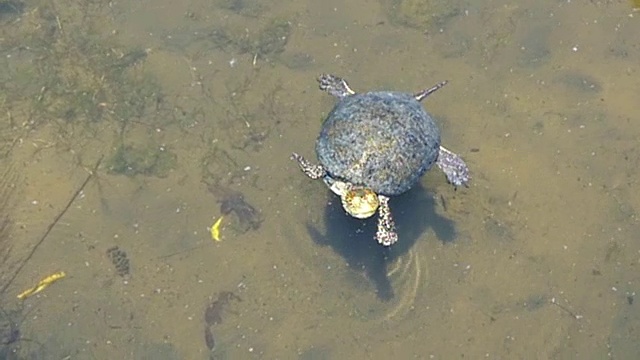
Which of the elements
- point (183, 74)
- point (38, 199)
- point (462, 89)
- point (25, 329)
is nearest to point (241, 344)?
point (25, 329)

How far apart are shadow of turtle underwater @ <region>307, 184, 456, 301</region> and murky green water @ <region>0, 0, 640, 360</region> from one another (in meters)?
0.02

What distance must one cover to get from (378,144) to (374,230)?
994 mm

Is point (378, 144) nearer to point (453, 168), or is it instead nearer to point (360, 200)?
point (360, 200)

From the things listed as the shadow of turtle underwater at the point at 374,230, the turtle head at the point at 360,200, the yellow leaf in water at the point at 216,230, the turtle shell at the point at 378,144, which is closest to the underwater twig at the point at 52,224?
the yellow leaf in water at the point at 216,230

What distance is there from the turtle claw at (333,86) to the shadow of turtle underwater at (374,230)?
35.9 inches

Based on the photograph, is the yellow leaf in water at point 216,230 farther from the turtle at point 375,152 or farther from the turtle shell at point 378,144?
the turtle shell at point 378,144

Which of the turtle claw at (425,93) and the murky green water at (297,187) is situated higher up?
the turtle claw at (425,93)

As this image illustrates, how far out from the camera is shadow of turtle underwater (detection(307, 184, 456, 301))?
549cm

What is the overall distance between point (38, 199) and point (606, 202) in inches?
194

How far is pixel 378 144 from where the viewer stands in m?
4.89

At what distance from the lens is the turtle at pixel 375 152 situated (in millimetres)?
4895

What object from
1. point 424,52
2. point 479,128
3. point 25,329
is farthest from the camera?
point 424,52

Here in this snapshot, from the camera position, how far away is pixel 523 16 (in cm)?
677

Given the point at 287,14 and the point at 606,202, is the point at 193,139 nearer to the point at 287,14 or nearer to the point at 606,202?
the point at 287,14
